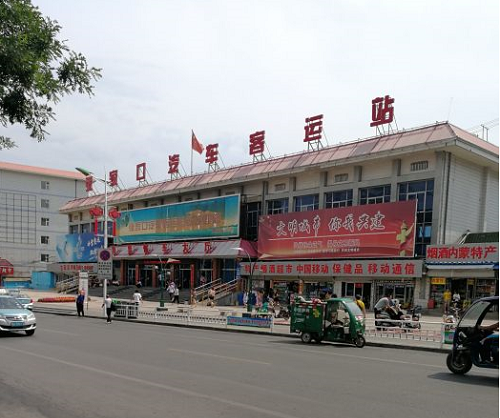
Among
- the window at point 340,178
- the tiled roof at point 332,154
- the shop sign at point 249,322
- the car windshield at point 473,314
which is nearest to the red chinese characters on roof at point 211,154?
the tiled roof at point 332,154

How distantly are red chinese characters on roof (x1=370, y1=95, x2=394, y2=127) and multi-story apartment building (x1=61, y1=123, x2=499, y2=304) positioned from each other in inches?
43.3

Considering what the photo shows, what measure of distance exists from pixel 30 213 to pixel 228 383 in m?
79.9

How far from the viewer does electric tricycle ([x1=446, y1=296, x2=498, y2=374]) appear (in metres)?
10.9

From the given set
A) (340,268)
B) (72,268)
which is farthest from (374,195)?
(72,268)

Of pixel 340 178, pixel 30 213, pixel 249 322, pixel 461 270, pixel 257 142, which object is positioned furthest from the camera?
pixel 30 213

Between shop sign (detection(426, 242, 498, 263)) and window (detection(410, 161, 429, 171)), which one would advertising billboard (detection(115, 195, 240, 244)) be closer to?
window (detection(410, 161, 429, 171))

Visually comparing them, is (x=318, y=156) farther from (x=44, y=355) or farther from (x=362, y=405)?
(x=362, y=405)

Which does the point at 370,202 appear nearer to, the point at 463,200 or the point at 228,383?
the point at 463,200

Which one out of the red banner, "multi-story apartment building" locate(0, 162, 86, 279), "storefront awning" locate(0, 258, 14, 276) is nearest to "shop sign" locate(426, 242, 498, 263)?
the red banner

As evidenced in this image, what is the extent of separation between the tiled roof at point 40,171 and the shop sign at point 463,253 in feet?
219

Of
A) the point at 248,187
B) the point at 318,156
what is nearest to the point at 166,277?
the point at 248,187

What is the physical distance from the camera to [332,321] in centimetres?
1784

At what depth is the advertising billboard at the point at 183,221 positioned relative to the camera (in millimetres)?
46344

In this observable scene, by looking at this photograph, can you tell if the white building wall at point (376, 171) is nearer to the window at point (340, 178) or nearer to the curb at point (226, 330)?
the window at point (340, 178)
